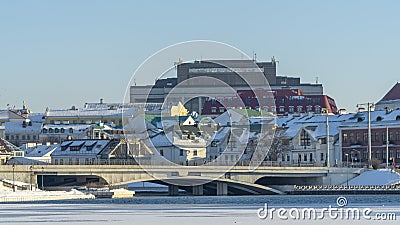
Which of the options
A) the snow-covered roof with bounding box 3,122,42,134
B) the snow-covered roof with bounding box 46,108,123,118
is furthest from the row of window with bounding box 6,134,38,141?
the snow-covered roof with bounding box 46,108,123,118

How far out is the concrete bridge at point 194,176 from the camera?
87.9 m

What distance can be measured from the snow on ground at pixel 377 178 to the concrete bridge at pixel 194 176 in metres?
1.01

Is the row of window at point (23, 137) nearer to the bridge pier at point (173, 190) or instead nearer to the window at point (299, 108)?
the window at point (299, 108)

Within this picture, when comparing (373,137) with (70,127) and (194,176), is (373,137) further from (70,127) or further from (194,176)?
(70,127)

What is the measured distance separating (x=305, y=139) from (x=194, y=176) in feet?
115

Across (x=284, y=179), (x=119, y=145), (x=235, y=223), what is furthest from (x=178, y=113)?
(x=235, y=223)

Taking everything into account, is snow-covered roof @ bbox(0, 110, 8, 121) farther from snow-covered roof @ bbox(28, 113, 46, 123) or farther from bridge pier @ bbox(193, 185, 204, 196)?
bridge pier @ bbox(193, 185, 204, 196)

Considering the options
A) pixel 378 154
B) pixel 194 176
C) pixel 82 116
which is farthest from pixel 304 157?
A: pixel 82 116

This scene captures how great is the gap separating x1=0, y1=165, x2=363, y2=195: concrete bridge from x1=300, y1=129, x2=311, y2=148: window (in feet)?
66.6

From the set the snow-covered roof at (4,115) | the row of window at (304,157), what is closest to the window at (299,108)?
the snow-covered roof at (4,115)

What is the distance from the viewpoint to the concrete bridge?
8788cm

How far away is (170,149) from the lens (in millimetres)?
123875

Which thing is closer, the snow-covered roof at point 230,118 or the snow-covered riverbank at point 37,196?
the snow-covered riverbank at point 37,196

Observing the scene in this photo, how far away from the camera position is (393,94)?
16088cm
